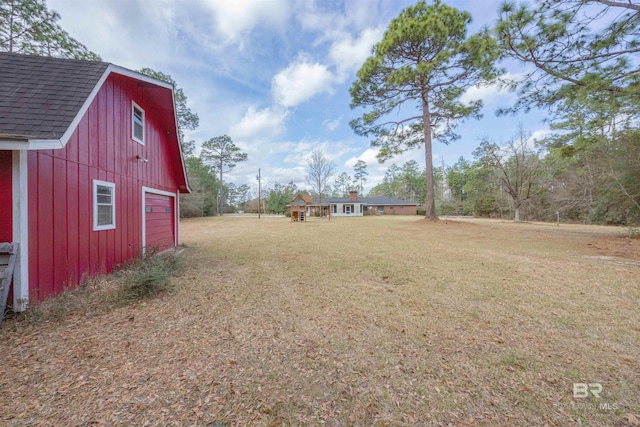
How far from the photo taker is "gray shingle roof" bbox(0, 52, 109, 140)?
3.29 m

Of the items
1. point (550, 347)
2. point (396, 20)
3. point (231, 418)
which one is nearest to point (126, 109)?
point (231, 418)

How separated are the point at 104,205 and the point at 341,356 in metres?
5.74

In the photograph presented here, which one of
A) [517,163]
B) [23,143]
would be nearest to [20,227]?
[23,143]

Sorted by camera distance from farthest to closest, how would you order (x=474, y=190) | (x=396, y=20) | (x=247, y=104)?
(x=474, y=190)
(x=247, y=104)
(x=396, y=20)

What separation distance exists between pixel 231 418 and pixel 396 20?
17.6 metres

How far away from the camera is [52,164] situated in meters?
3.80

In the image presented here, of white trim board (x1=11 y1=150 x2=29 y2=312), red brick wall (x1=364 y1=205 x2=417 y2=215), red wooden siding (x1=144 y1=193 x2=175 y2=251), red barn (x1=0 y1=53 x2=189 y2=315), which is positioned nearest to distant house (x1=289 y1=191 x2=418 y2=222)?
red brick wall (x1=364 y1=205 x2=417 y2=215)

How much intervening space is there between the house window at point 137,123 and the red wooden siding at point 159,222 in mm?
1577

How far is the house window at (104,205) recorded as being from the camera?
15.4ft

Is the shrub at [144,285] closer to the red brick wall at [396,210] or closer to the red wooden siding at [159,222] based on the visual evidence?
the red wooden siding at [159,222]

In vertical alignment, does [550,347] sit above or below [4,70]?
below

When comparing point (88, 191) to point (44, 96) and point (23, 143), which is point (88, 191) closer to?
point (44, 96)

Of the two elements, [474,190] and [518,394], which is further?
[474,190]

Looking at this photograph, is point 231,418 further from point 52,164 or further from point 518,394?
point 52,164
